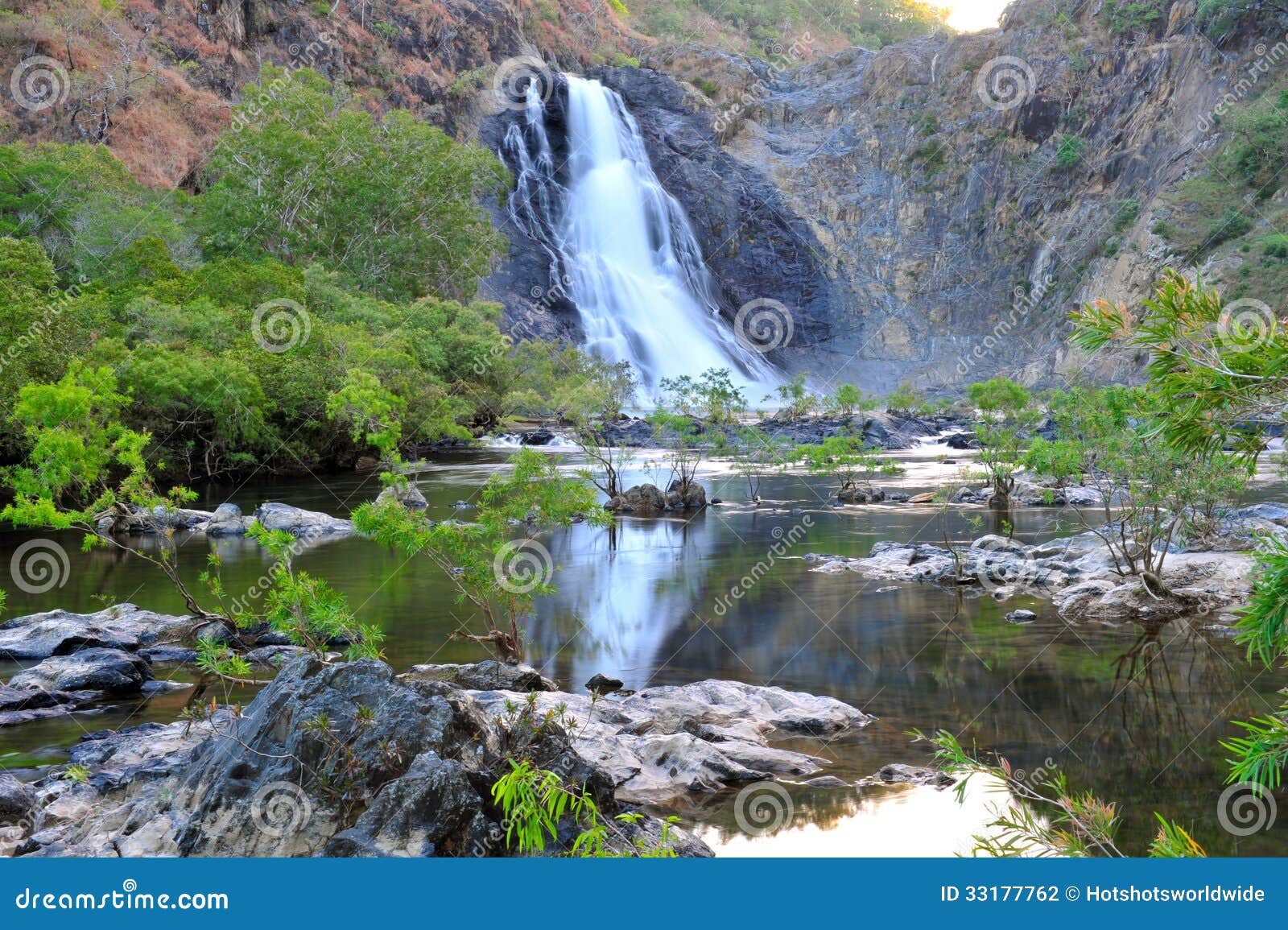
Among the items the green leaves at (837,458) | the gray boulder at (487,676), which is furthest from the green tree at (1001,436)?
the gray boulder at (487,676)

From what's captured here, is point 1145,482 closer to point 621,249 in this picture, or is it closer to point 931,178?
point 621,249

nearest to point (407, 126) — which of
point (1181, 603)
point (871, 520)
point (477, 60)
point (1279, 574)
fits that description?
point (477, 60)

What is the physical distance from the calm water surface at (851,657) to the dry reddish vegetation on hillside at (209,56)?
126 feet

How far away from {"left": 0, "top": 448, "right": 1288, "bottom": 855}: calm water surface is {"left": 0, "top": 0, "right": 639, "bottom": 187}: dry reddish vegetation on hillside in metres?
38.5

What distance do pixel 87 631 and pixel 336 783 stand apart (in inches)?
326

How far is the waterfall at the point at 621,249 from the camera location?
205 ft

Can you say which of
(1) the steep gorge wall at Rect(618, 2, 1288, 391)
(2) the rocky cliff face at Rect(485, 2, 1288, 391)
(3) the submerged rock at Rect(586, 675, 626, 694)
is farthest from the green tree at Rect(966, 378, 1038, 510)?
(2) the rocky cliff face at Rect(485, 2, 1288, 391)

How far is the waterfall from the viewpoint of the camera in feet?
205

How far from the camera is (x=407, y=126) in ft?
175

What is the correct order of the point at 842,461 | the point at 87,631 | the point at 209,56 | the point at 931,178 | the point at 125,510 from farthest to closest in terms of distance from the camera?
the point at 931,178 < the point at 209,56 < the point at 842,461 < the point at 125,510 < the point at 87,631

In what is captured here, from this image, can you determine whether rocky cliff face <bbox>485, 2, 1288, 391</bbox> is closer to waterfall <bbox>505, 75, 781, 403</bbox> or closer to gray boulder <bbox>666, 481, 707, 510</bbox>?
waterfall <bbox>505, 75, 781, 403</bbox>

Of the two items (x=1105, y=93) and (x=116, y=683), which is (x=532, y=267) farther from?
(x=116, y=683)

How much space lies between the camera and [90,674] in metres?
11.2

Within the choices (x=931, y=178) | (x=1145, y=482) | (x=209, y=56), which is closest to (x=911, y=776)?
(x=1145, y=482)
